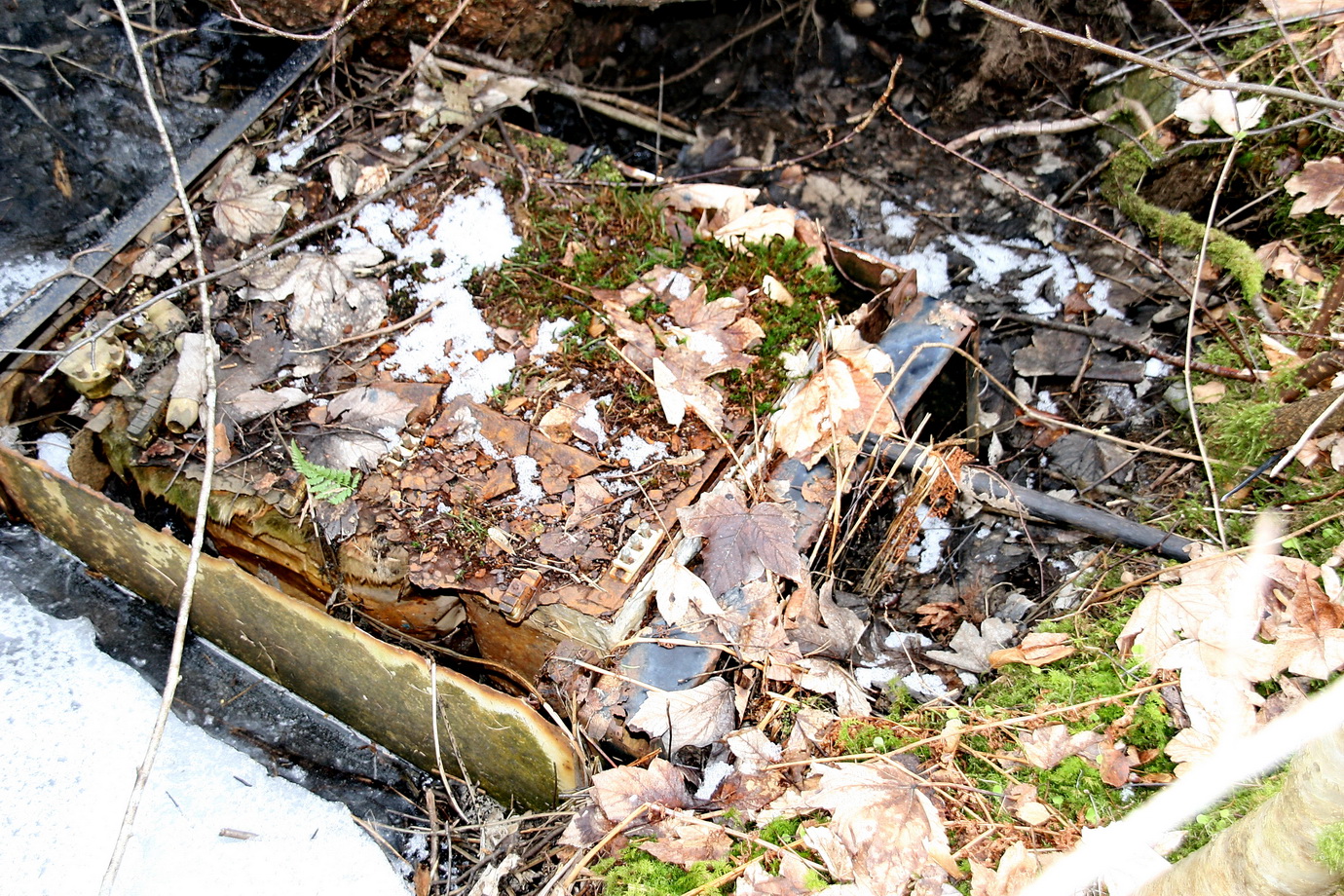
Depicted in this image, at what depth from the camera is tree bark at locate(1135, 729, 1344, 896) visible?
3.37ft

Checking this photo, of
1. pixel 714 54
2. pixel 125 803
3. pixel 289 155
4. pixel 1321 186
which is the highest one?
pixel 714 54

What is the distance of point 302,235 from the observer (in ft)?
8.66

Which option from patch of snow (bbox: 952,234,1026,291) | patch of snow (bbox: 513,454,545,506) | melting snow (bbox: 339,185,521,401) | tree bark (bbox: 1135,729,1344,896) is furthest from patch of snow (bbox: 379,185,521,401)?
tree bark (bbox: 1135,729,1344,896)

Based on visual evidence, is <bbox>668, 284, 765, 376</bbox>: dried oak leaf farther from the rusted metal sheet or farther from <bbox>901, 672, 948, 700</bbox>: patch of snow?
the rusted metal sheet

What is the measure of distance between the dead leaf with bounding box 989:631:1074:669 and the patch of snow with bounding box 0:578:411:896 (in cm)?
172

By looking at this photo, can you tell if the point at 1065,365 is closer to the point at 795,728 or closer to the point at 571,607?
the point at 795,728

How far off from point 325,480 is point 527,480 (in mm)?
542

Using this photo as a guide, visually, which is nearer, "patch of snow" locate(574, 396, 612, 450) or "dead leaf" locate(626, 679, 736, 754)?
"dead leaf" locate(626, 679, 736, 754)

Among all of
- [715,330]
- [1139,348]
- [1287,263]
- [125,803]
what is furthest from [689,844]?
[1287,263]

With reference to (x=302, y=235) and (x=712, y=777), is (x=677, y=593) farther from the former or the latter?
(x=302, y=235)

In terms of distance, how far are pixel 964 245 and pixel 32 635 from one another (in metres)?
3.55

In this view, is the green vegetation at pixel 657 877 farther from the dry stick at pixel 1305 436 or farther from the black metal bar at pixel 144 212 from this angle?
the black metal bar at pixel 144 212

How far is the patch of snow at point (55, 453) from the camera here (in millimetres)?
2471

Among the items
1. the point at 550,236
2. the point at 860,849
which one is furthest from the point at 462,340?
the point at 860,849
